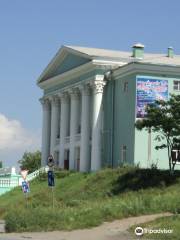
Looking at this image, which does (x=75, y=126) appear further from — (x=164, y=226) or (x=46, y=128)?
(x=164, y=226)

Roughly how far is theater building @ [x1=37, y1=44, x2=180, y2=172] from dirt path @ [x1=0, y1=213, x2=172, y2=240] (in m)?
26.7

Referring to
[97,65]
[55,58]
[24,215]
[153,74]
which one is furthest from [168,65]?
[24,215]

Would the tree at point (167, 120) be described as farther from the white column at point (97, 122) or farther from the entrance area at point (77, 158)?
the entrance area at point (77, 158)

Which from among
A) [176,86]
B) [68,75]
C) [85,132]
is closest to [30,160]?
[68,75]

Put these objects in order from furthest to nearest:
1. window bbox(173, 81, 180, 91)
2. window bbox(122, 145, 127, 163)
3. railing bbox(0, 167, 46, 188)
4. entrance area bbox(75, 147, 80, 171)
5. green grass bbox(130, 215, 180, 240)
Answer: entrance area bbox(75, 147, 80, 171) → railing bbox(0, 167, 46, 188) → window bbox(122, 145, 127, 163) → window bbox(173, 81, 180, 91) → green grass bbox(130, 215, 180, 240)

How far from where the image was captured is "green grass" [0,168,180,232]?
28.7 meters

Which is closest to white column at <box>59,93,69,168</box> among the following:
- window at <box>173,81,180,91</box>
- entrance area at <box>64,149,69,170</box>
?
entrance area at <box>64,149,69,170</box>

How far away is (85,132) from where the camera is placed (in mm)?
61812

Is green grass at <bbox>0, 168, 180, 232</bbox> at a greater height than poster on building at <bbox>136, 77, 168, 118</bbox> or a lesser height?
lesser

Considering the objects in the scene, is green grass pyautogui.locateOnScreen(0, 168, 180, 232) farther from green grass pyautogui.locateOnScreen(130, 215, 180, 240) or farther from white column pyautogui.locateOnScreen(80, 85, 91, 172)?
white column pyautogui.locateOnScreen(80, 85, 91, 172)

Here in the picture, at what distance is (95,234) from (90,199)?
18.2m

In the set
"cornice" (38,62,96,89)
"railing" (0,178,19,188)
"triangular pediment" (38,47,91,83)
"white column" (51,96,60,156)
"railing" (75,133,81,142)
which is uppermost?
"triangular pediment" (38,47,91,83)

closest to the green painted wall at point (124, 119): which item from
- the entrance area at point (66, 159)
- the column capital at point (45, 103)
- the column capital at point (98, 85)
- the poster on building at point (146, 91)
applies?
the poster on building at point (146, 91)

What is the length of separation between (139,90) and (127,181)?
36.3 feet
